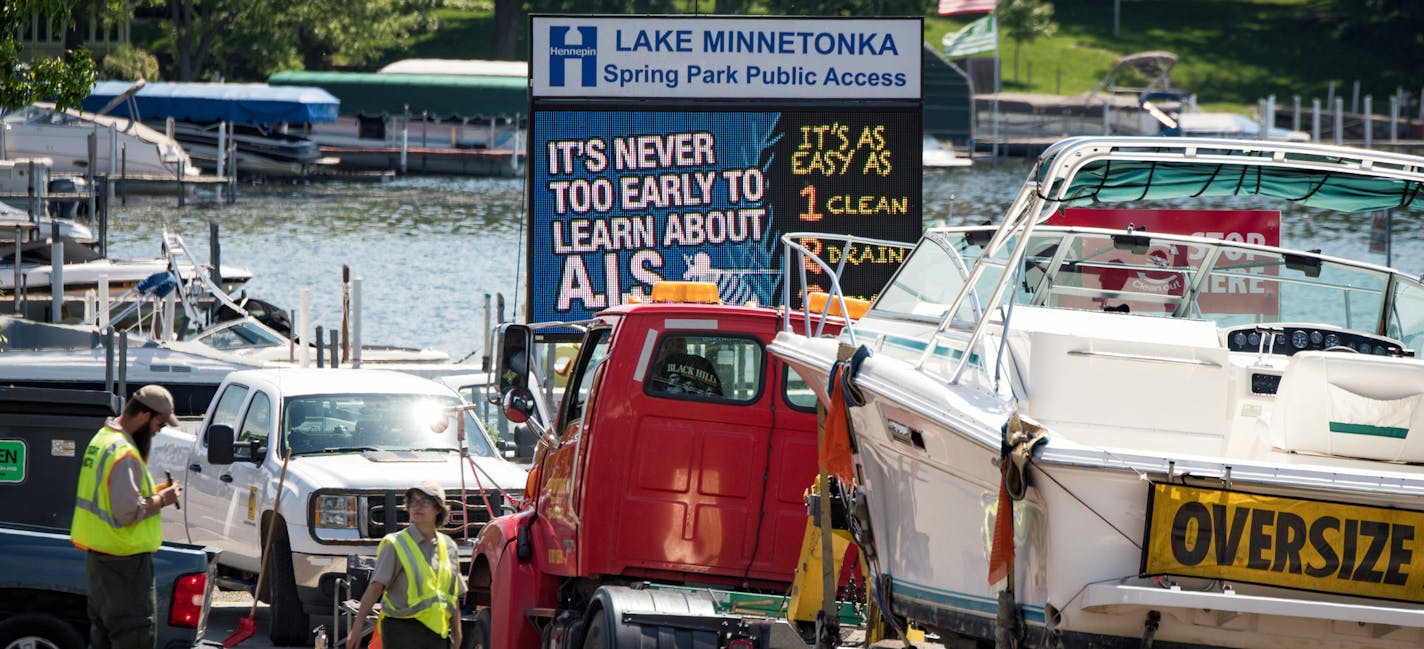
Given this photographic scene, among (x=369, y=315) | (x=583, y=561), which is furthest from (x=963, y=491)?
(x=369, y=315)

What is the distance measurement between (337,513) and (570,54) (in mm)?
5080

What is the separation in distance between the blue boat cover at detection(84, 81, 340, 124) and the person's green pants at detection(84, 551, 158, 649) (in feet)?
193

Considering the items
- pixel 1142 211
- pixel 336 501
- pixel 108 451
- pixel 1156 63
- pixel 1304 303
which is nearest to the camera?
pixel 108 451

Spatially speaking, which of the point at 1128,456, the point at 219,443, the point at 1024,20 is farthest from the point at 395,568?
the point at 1024,20

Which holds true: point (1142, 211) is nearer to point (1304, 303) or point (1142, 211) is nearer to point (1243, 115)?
point (1304, 303)

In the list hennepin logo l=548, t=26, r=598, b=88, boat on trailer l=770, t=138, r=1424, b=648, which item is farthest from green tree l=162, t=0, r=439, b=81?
boat on trailer l=770, t=138, r=1424, b=648

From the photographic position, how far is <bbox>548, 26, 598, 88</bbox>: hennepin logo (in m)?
16.2

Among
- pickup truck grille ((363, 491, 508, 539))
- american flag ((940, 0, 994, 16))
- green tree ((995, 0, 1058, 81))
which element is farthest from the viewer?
green tree ((995, 0, 1058, 81))

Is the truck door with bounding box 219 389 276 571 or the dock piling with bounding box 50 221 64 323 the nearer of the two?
the truck door with bounding box 219 389 276 571

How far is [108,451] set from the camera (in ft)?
30.5

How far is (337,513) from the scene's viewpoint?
13008 mm

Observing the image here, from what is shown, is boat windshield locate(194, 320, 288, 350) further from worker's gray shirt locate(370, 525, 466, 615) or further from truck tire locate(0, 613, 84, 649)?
worker's gray shirt locate(370, 525, 466, 615)

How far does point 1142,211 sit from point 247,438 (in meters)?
11.3

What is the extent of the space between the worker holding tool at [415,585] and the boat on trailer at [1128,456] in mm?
2107
